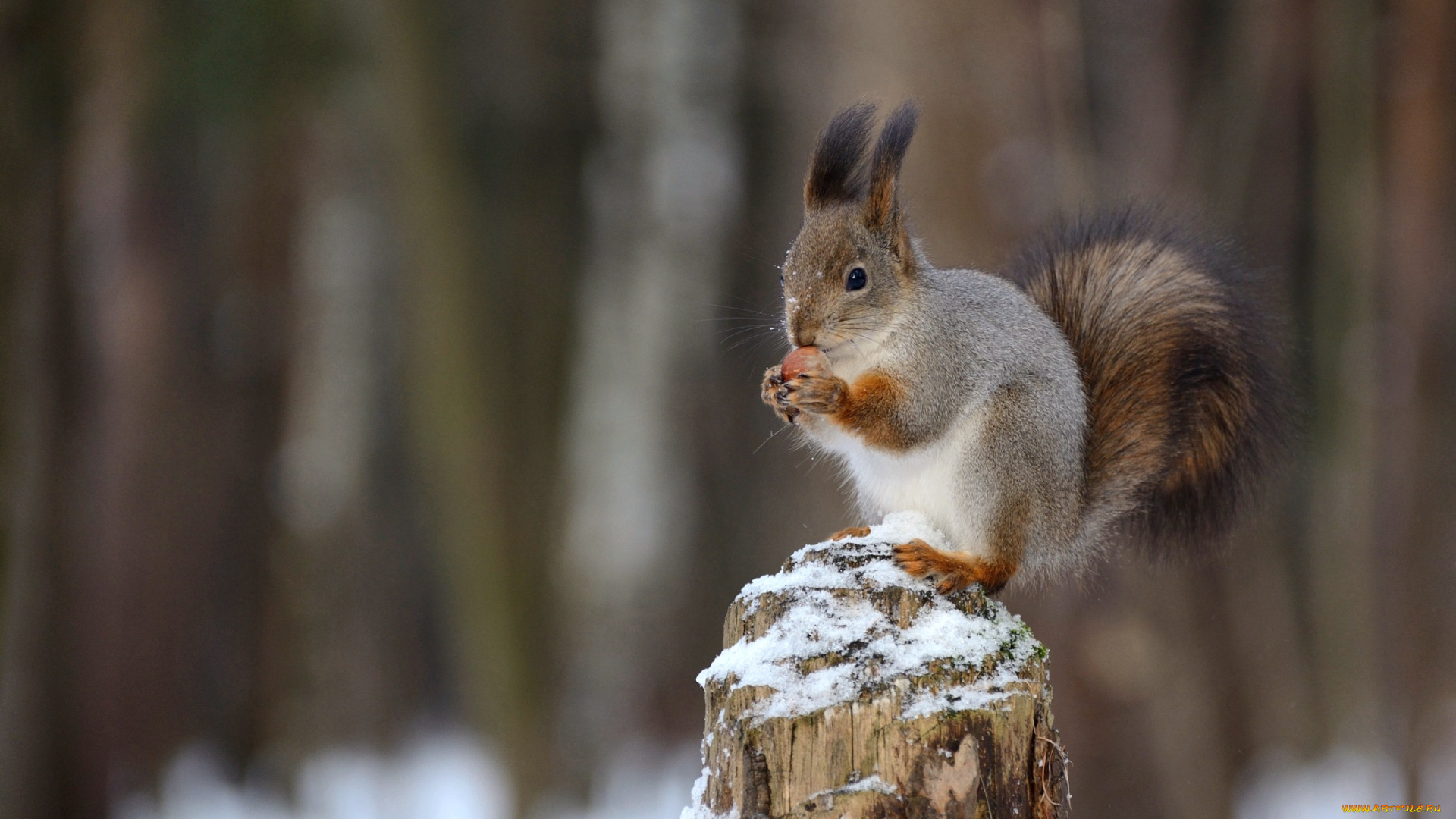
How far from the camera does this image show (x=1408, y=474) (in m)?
3.82

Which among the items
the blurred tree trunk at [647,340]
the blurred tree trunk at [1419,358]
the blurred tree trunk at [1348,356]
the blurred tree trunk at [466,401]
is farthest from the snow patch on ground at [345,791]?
the blurred tree trunk at [1419,358]

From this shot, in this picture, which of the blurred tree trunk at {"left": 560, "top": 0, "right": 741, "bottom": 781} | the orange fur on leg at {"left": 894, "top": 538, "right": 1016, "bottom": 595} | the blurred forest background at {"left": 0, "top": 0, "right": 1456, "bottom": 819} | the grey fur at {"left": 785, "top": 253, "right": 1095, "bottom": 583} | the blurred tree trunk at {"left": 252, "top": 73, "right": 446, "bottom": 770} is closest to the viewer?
the orange fur on leg at {"left": 894, "top": 538, "right": 1016, "bottom": 595}

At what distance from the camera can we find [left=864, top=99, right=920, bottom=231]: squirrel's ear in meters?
1.82

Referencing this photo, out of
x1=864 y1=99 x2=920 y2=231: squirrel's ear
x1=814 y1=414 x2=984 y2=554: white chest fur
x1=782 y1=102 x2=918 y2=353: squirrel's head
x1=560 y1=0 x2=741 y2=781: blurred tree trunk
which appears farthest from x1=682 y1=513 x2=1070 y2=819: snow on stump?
x1=560 y1=0 x2=741 y2=781: blurred tree trunk

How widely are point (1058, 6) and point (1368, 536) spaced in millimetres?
1967

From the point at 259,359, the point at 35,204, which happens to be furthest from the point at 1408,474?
the point at 259,359

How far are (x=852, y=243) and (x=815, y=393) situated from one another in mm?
261

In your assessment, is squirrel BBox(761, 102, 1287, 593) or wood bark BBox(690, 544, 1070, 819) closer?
wood bark BBox(690, 544, 1070, 819)

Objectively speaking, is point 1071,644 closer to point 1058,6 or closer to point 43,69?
point 1058,6

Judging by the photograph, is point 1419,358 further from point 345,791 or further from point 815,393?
point 345,791

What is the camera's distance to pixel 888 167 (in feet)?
6.11

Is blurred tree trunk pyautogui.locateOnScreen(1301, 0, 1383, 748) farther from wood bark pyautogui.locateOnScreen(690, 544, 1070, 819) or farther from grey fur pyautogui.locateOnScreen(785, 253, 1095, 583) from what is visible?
wood bark pyautogui.locateOnScreen(690, 544, 1070, 819)

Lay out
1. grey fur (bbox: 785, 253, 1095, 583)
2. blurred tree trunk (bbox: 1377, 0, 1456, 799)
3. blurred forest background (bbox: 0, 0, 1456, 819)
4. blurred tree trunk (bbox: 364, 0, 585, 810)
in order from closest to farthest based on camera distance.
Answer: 1. grey fur (bbox: 785, 253, 1095, 583)
2. blurred forest background (bbox: 0, 0, 1456, 819)
3. blurred tree trunk (bbox: 1377, 0, 1456, 799)
4. blurred tree trunk (bbox: 364, 0, 585, 810)

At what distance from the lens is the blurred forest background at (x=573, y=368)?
362 centimetres
